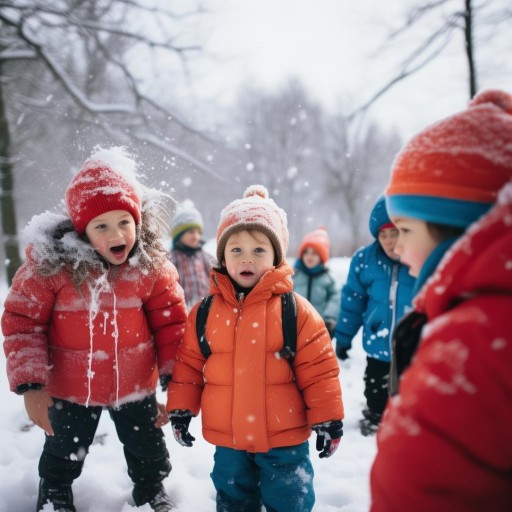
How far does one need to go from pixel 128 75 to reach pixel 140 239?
4.61 m

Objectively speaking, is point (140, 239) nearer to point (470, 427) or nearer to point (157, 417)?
point (157, 417)

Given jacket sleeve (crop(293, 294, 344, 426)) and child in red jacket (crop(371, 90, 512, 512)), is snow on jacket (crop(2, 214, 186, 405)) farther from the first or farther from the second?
child in red jacket (crop(371, 90, 512, 512))

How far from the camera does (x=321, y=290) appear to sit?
500 centimetres

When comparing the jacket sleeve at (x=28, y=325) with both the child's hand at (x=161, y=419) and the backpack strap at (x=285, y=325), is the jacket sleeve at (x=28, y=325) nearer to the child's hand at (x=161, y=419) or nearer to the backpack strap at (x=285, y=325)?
the child's hand at (x=161, y=419)

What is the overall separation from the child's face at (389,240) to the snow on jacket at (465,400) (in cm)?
221

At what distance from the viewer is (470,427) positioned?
2.48 ft

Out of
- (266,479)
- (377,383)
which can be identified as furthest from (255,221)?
(377,383)

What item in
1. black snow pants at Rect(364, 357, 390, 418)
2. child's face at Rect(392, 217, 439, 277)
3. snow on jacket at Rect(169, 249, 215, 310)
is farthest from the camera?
snow on jacket at Rect(169, 249, 215, 310)

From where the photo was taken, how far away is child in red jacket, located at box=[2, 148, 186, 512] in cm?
194

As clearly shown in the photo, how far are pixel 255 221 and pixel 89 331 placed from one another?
106 cm

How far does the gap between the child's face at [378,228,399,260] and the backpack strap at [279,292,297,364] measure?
4.75 feet

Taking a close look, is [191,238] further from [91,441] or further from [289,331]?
[289,331]

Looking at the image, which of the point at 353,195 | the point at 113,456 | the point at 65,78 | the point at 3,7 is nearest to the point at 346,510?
the point at 113,456

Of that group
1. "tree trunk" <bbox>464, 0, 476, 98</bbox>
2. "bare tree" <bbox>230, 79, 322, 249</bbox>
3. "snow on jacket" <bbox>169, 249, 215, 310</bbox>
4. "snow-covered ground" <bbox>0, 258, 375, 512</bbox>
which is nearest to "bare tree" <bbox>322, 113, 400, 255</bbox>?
"bare tree" <bbox>230, 79, 322, 249</bbox>
